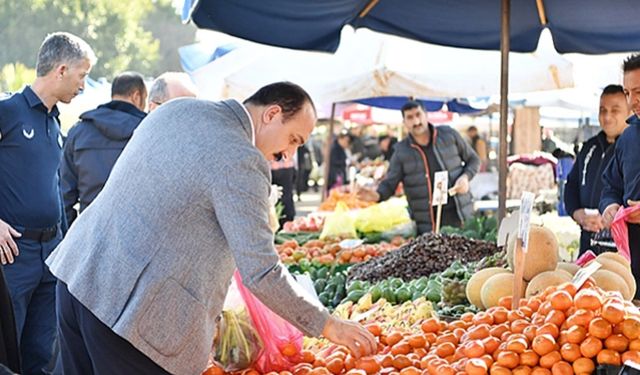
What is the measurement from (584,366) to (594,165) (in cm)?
344

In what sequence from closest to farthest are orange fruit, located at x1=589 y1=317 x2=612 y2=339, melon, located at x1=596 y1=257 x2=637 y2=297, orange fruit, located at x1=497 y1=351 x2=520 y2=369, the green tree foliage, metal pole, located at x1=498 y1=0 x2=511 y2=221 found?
1. orange fruit, located at x1=589 y1=317 x2=612 y2=339
2. orange fruit, located at x1=497 y1=351 x2=520 y2=369
3. melon, located at x1=596 y1=257 x2=637 y2=297
4. metal pole, located at x1=498 y1=0 x2=511 y2=221
5. the green tree foliage

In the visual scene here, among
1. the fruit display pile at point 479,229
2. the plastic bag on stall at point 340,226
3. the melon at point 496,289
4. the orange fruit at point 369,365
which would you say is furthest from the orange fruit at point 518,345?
the plastic bag on stall at point 340,226

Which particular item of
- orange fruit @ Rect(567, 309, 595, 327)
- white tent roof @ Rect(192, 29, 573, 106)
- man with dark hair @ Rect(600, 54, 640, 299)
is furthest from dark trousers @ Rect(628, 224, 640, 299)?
white tent roof @ Rect(192, 29, 573, 106)

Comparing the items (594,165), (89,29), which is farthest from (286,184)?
(89,29)

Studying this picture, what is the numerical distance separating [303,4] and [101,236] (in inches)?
110

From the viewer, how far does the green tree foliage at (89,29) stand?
41031 mm

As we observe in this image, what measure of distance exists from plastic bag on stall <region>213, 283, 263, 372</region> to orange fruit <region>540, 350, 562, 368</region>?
1.01m

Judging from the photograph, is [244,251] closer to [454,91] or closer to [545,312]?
[545,312]

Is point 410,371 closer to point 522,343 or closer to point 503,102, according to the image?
point 522,343

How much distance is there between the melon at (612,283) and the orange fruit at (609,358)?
2.59 ft

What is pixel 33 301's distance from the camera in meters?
4.70

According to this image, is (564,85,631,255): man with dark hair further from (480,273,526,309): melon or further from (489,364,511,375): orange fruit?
(489,364,511,375): orange fruit

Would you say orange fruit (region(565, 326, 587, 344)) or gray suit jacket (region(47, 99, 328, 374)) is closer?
gray suit jacket (region(47, 99, 328, 374))

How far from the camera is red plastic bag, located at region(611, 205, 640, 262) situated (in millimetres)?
4125
